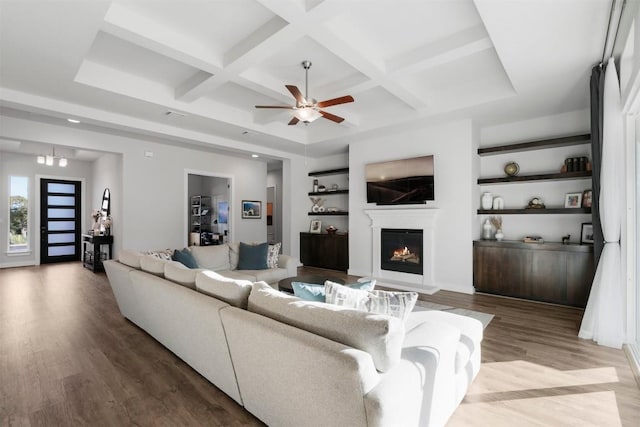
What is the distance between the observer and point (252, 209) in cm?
769

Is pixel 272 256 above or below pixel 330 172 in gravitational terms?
below

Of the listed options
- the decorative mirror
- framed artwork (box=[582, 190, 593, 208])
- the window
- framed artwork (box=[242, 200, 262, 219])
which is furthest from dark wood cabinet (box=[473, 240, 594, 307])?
the window

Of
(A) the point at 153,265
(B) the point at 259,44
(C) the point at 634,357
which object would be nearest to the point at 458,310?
(C) the point at 634,357

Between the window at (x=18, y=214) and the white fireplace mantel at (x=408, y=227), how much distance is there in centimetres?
804

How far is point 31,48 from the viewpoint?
267cm

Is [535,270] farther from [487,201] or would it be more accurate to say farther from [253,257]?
[253,257]

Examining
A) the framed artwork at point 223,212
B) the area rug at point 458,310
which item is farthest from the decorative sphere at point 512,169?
the framed artwork at point 223,212

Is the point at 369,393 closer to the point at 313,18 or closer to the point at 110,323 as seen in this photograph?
the point at 313,18

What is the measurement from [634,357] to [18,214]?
10870 millimetres

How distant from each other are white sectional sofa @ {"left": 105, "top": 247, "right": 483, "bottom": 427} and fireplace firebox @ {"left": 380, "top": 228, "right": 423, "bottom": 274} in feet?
9.47

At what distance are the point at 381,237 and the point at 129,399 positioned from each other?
14.3 feet

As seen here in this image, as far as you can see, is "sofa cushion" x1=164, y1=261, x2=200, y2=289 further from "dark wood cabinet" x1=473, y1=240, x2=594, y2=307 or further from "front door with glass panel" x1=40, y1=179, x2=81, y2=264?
"front door with glass panel" x1=40, y1=179, x2=81, y2=264

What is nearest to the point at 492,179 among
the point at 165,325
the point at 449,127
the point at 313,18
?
the point at 449,127

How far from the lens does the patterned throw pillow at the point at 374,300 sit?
5.74 ft
